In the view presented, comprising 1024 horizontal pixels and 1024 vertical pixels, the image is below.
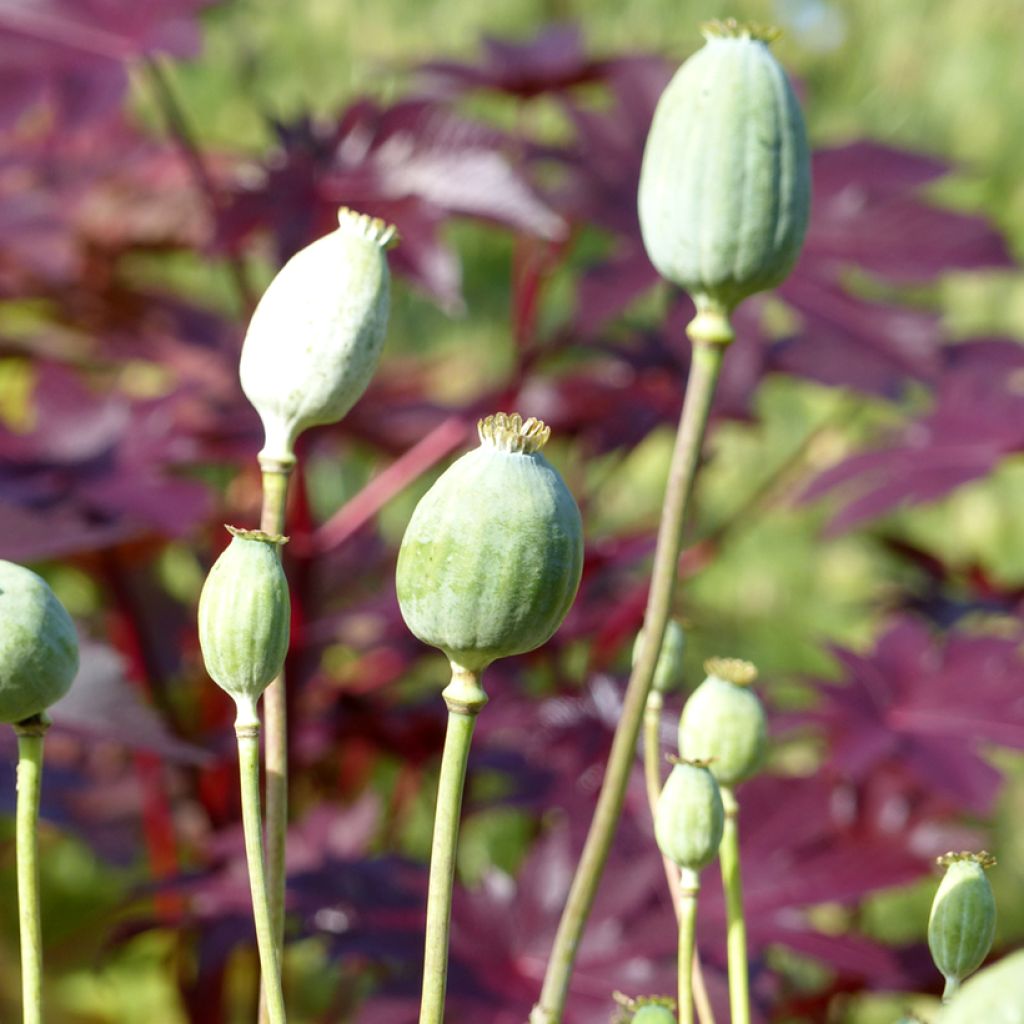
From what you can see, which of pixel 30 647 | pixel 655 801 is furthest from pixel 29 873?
pixel 655 801

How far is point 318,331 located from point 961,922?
19cm

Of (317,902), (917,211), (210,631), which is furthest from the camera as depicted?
(917,211)

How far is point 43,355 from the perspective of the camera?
1020 mm

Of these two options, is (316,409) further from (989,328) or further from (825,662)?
(989,328)

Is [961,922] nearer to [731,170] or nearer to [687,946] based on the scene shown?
[687,946]

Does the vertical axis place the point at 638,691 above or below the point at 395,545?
below

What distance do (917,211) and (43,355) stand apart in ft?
2.00

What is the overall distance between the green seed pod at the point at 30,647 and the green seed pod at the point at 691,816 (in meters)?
0.14

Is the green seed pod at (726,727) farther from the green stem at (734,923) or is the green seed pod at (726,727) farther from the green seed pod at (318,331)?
the green seed pod at (318,331)

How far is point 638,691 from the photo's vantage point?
0.31 meters

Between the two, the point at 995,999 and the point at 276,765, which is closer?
the point at 995,999

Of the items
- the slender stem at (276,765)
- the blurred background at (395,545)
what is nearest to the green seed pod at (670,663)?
the slender stem at (276,765)

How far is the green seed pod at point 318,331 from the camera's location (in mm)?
332

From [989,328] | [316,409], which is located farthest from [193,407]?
[989,328]
